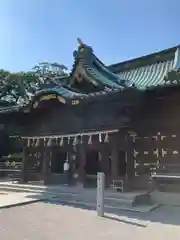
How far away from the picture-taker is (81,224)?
6875 mm

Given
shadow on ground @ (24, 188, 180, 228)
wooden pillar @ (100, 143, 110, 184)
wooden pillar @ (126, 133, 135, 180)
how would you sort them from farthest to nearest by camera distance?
wooden pillar @ (100, 143, 110, 184) < wooden pillar @ (126, 133, 135, 180) < shadow on ground @ (24, 188, 180, 228)

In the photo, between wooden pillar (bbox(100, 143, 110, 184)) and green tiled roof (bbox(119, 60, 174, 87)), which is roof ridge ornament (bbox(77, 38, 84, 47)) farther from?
wooden pillar (bbox(100, 143, 110, 184))

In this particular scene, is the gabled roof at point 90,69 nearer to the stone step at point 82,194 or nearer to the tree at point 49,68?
the stone step at point 82,194

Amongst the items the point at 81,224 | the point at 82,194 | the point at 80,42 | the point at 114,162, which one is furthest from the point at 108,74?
the point at 81,224

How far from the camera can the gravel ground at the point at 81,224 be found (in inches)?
231

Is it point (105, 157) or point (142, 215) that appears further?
point (105, 157)

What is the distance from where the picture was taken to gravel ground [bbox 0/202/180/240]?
19.3 ft

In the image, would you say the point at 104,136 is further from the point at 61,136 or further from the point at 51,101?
the point at 51,101

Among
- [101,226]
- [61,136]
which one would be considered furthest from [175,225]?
[61,136]

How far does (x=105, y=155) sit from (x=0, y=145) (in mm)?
18580

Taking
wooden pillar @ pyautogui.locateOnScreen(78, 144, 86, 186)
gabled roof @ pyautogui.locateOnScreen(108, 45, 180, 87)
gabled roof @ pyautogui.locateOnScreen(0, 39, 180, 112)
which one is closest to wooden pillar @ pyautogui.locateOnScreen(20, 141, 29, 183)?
gabled roof @ pyautogui.locateOnScreen(0, 39, 180, 112)

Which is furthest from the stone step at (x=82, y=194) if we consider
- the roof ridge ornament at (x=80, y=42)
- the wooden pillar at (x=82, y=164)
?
the roof ridge ornament at (x=80, y=42)

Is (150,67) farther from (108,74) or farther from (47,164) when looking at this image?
(47,164)

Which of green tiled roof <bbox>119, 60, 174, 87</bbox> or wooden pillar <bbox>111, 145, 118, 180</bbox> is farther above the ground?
green tiled roof <bbox>119, 60, 174, 87</bbox>
